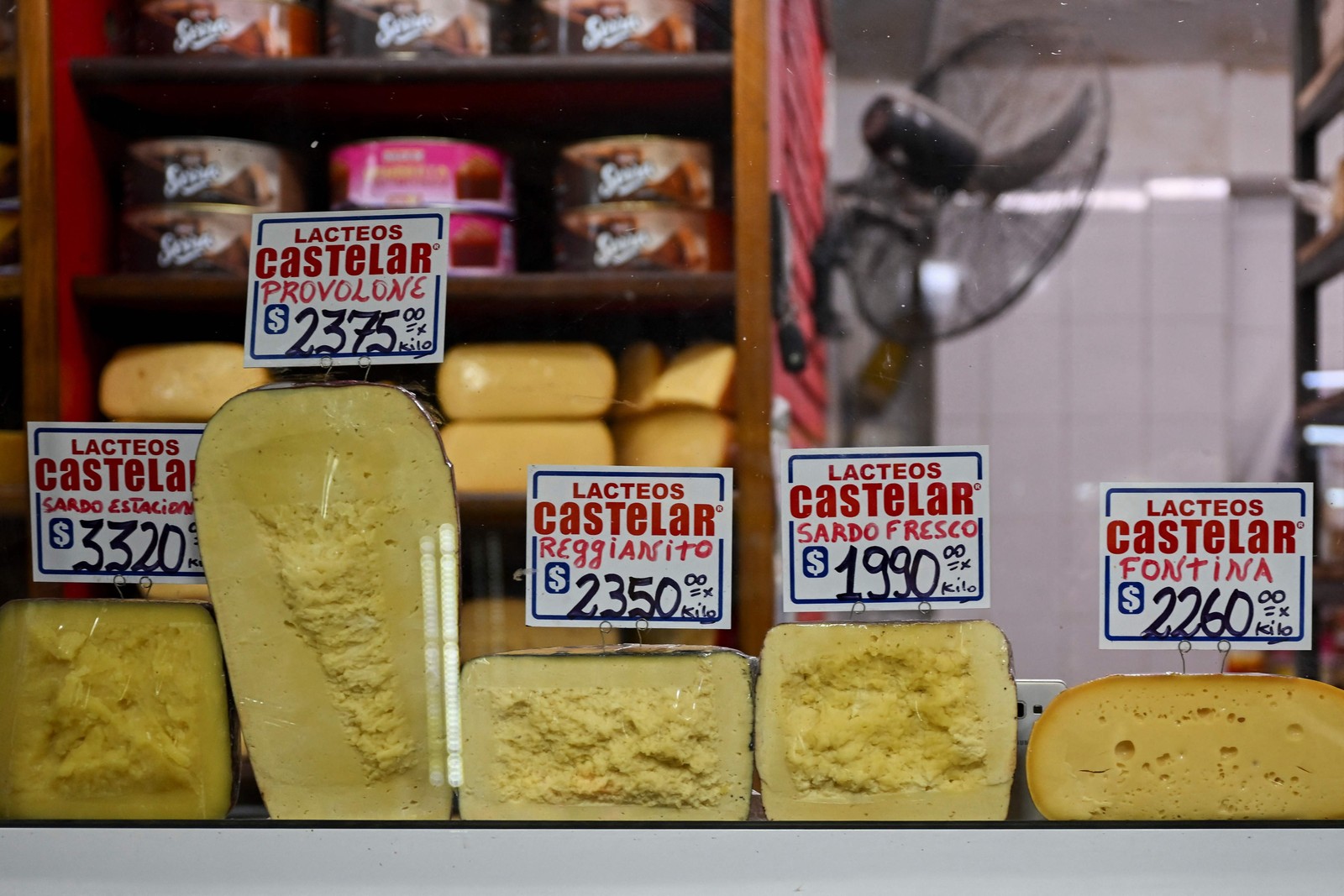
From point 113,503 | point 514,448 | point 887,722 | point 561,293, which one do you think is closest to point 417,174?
point 561,293

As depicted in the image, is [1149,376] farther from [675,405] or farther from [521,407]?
[521,407]

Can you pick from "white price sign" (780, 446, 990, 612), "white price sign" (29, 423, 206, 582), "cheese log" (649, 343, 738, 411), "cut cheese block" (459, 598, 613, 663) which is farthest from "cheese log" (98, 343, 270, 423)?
"white price sign" (780, 446, 990, 612)

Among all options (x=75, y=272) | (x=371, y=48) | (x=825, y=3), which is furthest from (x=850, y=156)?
(x=75, y=272)

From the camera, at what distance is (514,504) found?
2.89ft

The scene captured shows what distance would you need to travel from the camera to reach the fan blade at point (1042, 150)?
1177 millimetres

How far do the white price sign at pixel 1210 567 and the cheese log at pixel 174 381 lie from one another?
0.80 metres

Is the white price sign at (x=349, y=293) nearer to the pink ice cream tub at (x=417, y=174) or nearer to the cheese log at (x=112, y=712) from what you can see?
the pink ice cream tub at (x=417, y=174)

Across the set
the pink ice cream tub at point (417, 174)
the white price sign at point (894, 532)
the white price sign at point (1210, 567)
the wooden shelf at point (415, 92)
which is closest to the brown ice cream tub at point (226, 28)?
the wooden shelf at point (415, 92)

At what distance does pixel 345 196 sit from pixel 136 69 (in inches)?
11.5

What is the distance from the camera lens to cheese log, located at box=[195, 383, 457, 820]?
32.2 inches

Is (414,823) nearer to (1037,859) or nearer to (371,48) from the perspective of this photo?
(1037,859)

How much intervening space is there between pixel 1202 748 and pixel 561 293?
28.6 inches

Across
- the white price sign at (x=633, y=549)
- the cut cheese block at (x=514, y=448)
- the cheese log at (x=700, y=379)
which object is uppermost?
the cheese log at (x=700, y=379)

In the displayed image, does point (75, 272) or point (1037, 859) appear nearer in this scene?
point (1037, 859)
